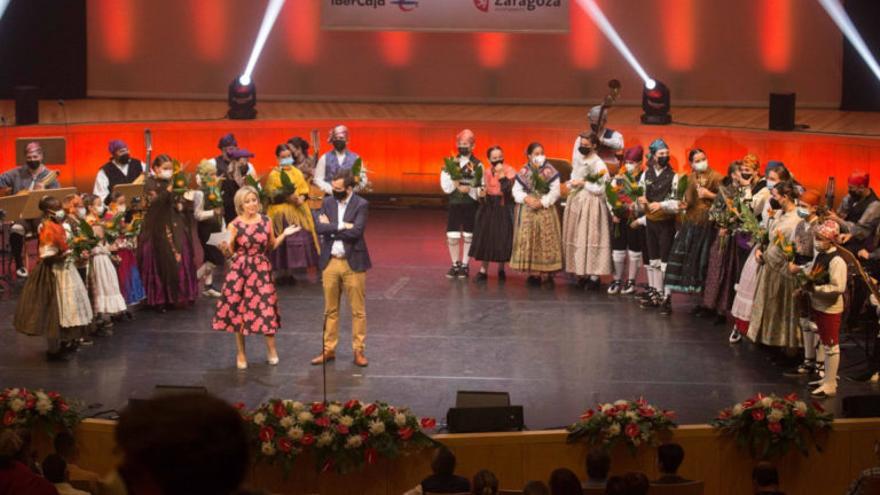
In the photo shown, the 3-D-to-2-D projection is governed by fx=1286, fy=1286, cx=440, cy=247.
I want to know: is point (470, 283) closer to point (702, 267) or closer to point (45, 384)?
point (702, 267)

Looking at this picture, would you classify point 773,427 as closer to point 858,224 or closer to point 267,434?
point 267,434

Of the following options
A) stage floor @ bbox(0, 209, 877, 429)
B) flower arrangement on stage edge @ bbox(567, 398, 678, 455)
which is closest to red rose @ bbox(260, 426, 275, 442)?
stage floor @ bbox(0, 209, 877, 429)

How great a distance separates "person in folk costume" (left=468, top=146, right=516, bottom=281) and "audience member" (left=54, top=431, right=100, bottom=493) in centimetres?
533

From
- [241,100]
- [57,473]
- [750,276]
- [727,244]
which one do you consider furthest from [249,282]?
[241,100]

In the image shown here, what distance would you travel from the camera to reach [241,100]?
48.8 feet

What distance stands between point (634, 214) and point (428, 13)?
5979 mm

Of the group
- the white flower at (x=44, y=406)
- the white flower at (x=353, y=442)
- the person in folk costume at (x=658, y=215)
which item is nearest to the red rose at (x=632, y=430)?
the white flower at (x=353, y=442)

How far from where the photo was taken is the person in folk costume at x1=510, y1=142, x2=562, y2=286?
10.7 meters

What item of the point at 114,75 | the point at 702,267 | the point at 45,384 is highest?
the point at 114,75

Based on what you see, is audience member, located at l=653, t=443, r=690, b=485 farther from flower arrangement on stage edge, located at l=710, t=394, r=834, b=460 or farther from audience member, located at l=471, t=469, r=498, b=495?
flower arrangement on stage edge, located at l=710, t=394, r=834, b=460

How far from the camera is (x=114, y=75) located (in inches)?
637

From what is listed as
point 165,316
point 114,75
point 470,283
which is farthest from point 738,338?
point 114,75

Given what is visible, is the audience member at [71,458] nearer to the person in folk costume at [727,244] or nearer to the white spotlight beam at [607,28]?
the person in folk costume at [727,244]

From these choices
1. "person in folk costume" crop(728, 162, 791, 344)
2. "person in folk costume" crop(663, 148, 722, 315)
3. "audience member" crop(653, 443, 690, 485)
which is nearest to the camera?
"audience member" crop(653, 443, 690, 485)
